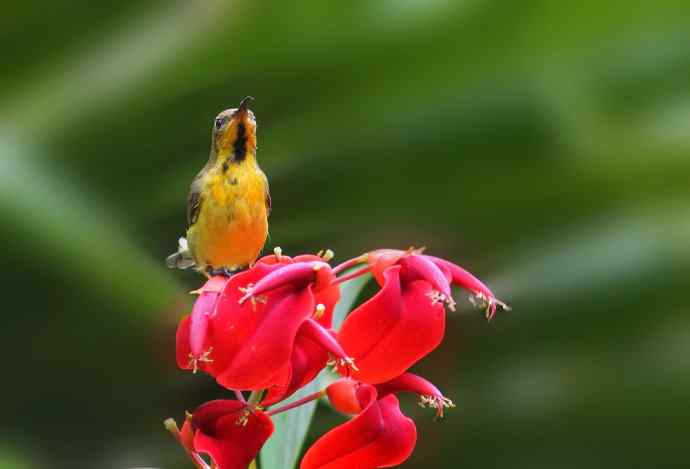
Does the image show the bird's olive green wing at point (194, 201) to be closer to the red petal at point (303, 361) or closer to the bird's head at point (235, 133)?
the bird's head at point (235, 133)

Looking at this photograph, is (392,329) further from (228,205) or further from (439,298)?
(228,205)

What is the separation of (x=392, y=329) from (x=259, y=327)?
6 centimetres

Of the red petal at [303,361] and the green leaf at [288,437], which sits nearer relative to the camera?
the red petal at [303,361]

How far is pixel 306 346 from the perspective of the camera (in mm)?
428

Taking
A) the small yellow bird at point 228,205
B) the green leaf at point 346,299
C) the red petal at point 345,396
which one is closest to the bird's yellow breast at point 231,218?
the small yellow bird at point 228,205

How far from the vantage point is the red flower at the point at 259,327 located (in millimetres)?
397

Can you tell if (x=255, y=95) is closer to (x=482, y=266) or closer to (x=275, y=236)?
(x=275, y=236)

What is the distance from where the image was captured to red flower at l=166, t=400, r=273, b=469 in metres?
0.41

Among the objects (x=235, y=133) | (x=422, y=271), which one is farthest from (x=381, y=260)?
(x=235, y=133)

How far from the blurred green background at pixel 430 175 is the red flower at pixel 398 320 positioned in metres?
0.39

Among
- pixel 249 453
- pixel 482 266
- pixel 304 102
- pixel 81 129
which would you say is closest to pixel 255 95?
pixel 304 102

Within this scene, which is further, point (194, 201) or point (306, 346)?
point (194, 201)

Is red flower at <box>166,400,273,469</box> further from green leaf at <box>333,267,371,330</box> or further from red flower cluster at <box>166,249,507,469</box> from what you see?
green leaf at <box>333,267,371,330</box>

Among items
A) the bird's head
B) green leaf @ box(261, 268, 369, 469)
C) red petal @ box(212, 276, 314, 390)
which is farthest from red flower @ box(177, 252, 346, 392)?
the bird's head
